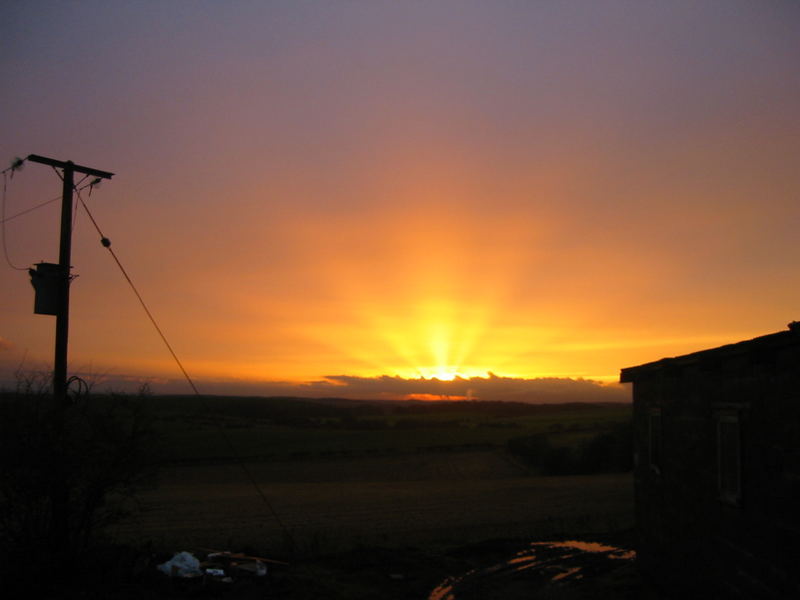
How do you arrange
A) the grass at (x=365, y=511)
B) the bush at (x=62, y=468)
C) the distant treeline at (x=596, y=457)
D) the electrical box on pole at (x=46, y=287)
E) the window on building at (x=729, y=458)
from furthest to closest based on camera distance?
the distant treeline at (x=596, y=457) → the grass at (x=365, y=511) → the electrical box on pole at (x=46, y=287) → the bush at (x=62, y=468) → the window on building at (x=729, y=458)

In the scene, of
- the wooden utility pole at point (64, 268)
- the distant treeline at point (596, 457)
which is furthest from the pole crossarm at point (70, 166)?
the distant treeline at point (596, 457)

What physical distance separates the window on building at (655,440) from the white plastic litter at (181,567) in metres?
7.96

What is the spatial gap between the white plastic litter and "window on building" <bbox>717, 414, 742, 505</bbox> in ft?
26.0

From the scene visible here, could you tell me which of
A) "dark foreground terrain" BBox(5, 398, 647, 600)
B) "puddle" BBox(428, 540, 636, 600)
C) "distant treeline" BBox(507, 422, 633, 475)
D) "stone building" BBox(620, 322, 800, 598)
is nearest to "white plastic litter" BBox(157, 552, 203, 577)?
"dark foreground terrain" BBox(5, 398, 647, 600)

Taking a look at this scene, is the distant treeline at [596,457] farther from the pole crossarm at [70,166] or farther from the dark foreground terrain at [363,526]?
the pole crossarm at [70,166]

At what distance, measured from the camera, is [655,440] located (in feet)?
39.2

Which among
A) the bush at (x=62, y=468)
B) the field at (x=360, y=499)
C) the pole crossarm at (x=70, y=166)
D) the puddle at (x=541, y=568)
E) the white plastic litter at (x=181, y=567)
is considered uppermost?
the pole crossarm at (x=70, y=166)

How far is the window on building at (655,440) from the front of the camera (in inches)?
457

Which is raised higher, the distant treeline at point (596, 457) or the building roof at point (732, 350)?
the building roof at point (732, 350)

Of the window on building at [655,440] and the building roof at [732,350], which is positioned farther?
the window on building at [655,440]

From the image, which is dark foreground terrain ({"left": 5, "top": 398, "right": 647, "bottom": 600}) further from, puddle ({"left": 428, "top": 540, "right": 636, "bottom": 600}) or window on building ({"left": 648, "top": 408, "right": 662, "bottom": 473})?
window on building ({"left": 648, "top": 408, "right": 662, "bottom": 473})

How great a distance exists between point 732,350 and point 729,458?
4.71 ft

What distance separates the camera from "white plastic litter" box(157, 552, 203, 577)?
1058 cm

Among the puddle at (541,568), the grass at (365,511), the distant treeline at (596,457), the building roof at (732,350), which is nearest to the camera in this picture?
the building roof at (732,350)
